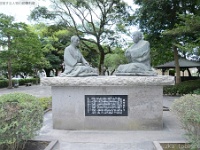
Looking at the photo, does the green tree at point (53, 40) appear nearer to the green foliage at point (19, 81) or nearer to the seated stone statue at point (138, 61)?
the green foliage at point (19, 81)

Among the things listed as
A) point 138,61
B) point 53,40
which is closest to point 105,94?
point 138,61

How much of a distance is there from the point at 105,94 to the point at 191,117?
2.67 metres

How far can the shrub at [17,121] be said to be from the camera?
384cm

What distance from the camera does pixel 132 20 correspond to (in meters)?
16.4

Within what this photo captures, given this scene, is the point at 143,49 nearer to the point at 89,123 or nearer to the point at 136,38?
the point at 136,38

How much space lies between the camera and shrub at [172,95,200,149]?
368 cm

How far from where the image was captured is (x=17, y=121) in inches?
153

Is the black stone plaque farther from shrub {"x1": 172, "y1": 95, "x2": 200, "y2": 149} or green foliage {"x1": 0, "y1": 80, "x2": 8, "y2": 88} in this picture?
green foliage {"x1": 0, "y1": 80, "x2": 8, "y2": 88}

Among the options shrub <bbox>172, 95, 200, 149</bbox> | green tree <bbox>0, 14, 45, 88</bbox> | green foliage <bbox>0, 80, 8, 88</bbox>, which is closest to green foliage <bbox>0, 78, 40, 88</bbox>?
green foliage <bbox>0, 80, 8, 88</bbox>

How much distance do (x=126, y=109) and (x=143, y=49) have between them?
1765 millimetres

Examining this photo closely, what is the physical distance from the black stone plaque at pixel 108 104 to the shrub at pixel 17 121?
194cm

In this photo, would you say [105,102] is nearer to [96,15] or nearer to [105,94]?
[105,94]

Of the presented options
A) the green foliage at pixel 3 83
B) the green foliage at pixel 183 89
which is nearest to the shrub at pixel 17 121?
the green foliage at pixel 183 89

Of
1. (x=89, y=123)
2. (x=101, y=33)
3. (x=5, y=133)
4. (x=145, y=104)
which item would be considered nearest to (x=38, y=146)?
(x=5, y=133)
